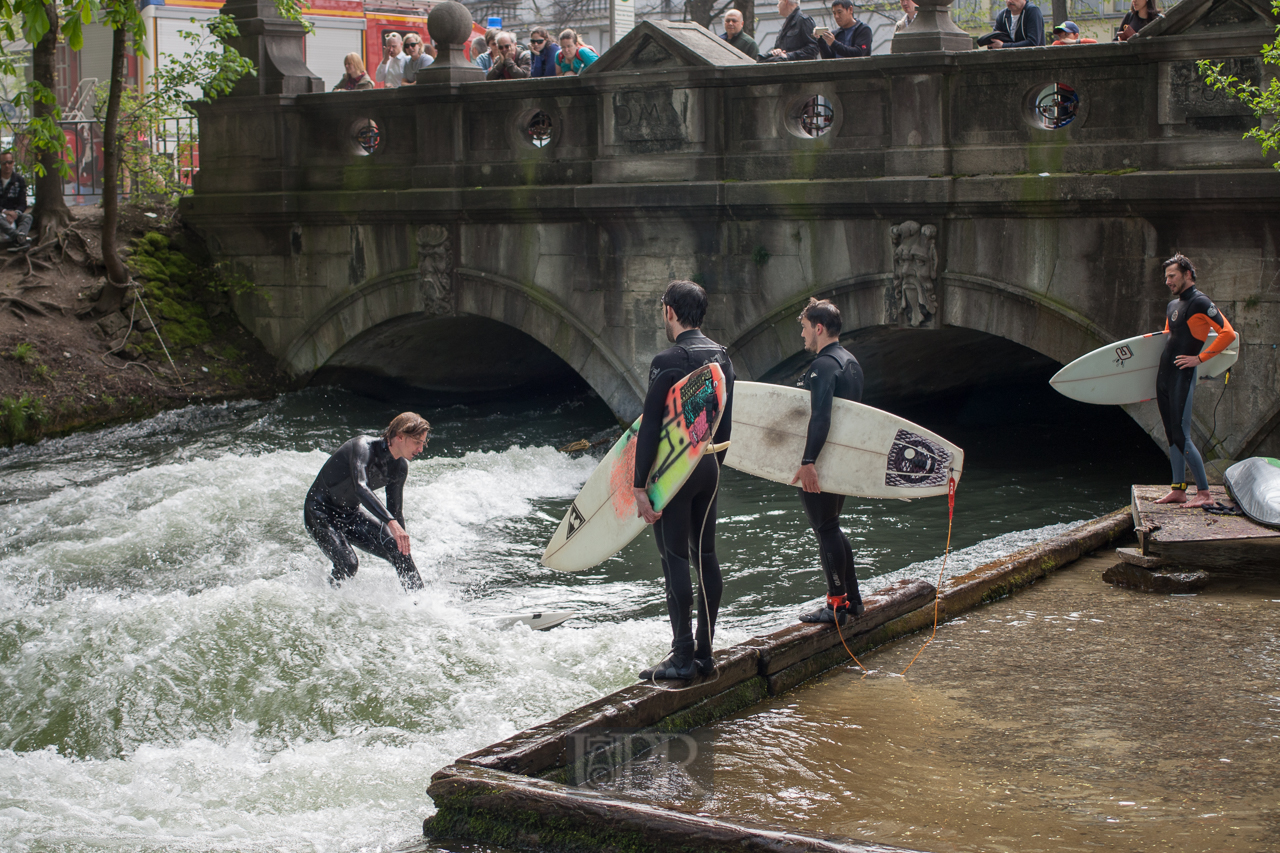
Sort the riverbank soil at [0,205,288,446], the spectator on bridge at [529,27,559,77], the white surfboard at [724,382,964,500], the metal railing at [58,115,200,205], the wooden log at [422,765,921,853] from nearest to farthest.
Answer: the wooden log at [422,765,921,853] → the white surfboard at [724,382,964,500] → the spectator on bridge at [529,27,559,77] → the riverbank soil at [0,205,288,446] → the metal railing at [58,115,200,205]

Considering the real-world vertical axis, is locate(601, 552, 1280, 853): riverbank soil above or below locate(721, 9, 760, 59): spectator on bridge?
below

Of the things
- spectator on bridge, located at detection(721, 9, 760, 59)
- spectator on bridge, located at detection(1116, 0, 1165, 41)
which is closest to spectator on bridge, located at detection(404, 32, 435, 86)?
spectator on bridge, located at detection(721, 9, 760, 59)

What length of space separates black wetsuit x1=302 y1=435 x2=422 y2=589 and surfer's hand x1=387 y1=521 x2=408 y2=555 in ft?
0.18

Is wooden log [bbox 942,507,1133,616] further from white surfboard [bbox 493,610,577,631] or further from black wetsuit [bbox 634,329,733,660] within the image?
white surfboard [bbox 493,610,577,631]

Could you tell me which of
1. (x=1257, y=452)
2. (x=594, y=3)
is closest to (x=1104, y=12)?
(x=594, y=3)

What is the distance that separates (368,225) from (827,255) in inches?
217

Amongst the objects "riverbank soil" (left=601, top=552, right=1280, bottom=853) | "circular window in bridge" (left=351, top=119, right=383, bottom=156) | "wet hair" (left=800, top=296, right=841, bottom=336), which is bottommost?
"riverbank soil" (left=601, top=552, right=1280, bottom=853)

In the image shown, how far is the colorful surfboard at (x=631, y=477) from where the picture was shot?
5.18 meters

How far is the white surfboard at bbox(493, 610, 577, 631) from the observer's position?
319 inches

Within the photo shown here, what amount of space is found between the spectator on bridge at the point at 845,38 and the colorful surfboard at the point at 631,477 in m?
6.92

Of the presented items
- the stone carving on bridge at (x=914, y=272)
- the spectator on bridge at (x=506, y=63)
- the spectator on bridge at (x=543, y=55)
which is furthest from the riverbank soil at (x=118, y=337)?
the stone carving on bridge at (x=914, y=272)

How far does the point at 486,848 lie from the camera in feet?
14.5

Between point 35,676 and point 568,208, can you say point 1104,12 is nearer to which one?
point 568,208

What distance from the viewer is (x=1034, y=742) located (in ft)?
16.4
